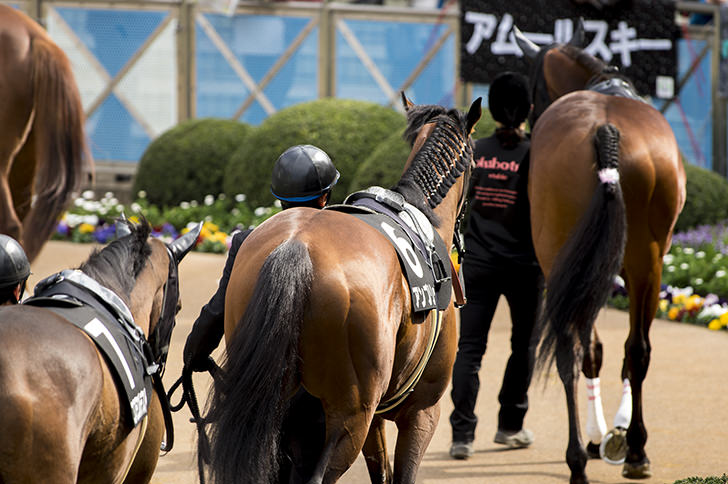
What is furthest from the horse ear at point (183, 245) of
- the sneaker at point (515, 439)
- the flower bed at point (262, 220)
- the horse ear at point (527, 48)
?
the flower bed at point (262, 220)

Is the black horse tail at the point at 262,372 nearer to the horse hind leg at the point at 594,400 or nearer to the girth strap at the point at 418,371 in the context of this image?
the girth strap at the point at 418,371

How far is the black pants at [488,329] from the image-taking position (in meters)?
5.38

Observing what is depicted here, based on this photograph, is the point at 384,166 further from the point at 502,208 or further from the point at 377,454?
the point at 377,454

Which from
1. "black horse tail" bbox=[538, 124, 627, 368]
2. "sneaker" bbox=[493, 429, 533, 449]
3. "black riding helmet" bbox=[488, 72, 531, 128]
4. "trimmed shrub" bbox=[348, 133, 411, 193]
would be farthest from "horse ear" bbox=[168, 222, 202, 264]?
"trimmed shrub" bbox=[348, 133, 411, 193]

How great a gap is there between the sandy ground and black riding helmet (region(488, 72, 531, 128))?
1.50 metres

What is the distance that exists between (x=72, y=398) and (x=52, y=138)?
3796 millimetres

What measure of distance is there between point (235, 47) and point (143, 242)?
Result: 1022cm

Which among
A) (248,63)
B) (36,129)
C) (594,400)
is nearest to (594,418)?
(594,400)

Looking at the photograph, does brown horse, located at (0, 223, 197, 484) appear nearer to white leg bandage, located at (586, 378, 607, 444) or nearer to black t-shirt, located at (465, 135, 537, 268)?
black t-shirt, located at (465, 135, 537, 268)

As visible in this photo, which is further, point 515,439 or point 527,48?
point 527,48

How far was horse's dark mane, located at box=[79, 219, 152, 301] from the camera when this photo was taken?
322 cm

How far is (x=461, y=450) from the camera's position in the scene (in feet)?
17.4

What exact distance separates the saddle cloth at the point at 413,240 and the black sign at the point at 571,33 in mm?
9413

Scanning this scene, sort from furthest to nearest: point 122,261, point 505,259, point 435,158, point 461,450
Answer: point 505,259 < point 461,450 < point 435,158 < point 122,261
